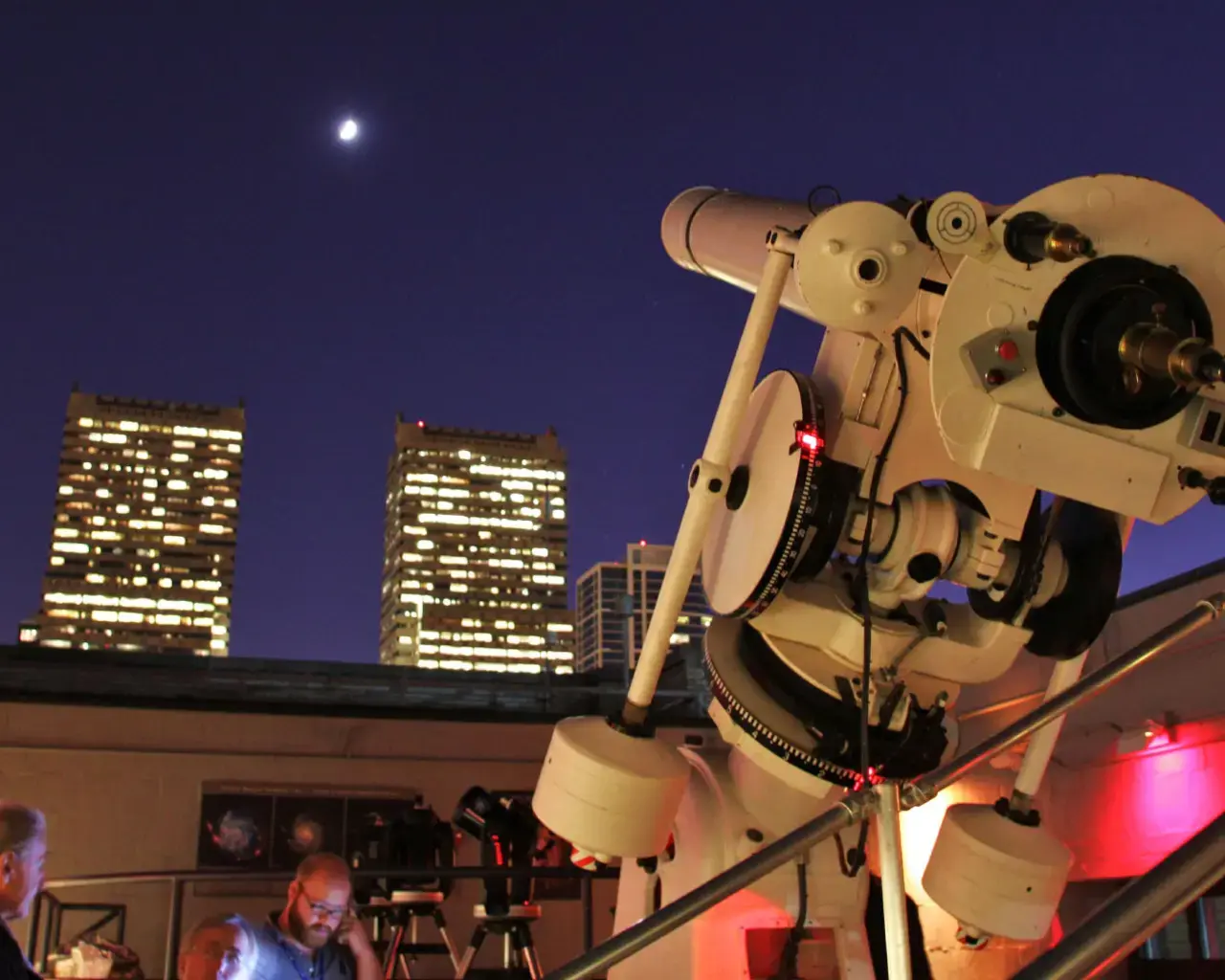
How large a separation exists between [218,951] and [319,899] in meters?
0.86

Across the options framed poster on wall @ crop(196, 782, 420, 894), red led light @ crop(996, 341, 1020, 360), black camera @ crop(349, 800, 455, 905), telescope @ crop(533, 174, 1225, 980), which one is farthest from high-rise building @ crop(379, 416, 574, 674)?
red led light @ crop(996, 341, 1020, 360)

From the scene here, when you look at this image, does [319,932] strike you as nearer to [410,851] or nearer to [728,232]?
[410,851]

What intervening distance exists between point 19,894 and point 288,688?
582 cm

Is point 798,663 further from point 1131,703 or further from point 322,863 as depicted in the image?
point 1131,703

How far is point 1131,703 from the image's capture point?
6289 millimetres

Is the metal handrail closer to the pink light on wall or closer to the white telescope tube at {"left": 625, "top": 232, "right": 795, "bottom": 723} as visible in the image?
the white telescope tube at {"left": 625, "top": 232, "right": 795, "bottom": 723}

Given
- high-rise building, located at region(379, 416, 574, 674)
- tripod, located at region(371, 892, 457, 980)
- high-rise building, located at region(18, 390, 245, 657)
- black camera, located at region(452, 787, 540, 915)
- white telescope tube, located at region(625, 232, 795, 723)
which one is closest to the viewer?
white telescope tube, located at region(625, 232, 795, 723)

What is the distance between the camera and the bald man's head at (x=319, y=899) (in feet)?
13.3

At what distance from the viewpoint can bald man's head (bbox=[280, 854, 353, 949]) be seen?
407cm

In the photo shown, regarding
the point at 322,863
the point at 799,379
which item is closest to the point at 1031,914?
the point at 799,379

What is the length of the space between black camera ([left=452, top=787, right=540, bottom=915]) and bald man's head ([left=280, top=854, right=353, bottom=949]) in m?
0.75

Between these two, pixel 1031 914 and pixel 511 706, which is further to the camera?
pixel 511 706

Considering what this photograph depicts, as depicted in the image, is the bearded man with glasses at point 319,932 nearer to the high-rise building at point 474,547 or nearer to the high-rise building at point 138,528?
the high-rise building at point 474,547

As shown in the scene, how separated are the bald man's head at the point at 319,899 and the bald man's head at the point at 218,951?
0.65 metres
